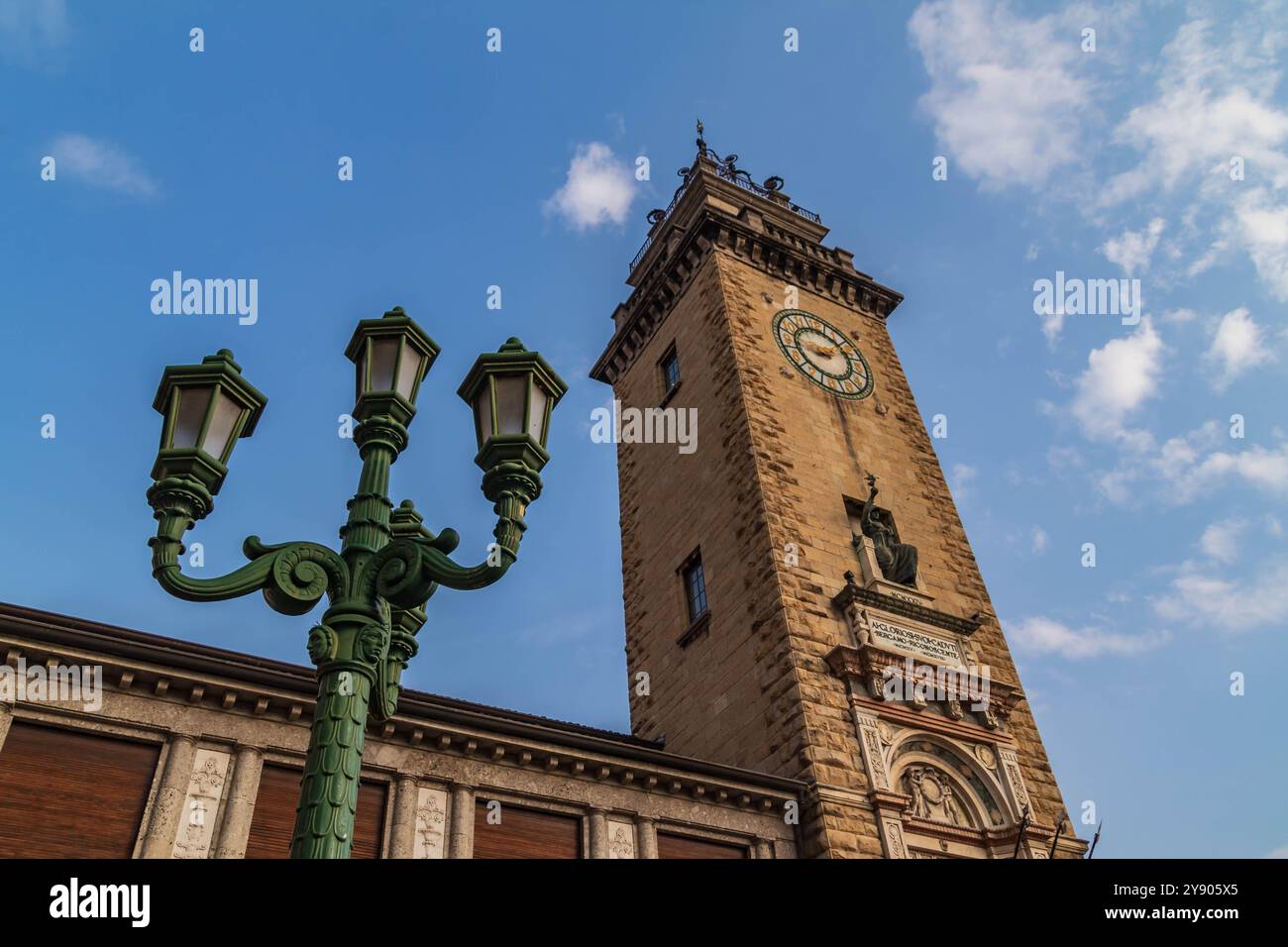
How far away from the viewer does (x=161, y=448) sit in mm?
6426

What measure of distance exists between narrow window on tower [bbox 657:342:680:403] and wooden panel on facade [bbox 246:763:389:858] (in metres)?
14.4

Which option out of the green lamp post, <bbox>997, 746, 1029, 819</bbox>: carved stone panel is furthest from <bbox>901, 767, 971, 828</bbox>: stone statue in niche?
the green lamp post

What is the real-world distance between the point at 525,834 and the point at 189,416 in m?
9.26

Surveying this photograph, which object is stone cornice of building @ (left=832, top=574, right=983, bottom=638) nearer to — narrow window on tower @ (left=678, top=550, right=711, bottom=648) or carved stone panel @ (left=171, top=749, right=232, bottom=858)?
narrow window on tower @ (left=678, top=550, right=711, bottom=648)

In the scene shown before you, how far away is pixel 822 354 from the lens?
82.2 ft

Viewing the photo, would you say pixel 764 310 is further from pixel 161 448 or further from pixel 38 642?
pixel 161 448

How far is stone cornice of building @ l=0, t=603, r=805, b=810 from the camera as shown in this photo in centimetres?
1191

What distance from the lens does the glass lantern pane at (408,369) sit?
23.6 ft

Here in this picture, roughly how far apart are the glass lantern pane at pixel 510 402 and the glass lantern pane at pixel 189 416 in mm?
1936

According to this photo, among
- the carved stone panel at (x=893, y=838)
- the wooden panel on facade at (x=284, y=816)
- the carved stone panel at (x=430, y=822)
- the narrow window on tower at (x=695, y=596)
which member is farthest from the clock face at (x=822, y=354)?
the wooden panel on facade at (x=284, y=816)

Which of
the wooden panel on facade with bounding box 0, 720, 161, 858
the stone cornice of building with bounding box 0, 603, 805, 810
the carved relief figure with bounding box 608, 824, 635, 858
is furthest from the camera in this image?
the carved relief figure with bounding box 608, 824, 635, 858
